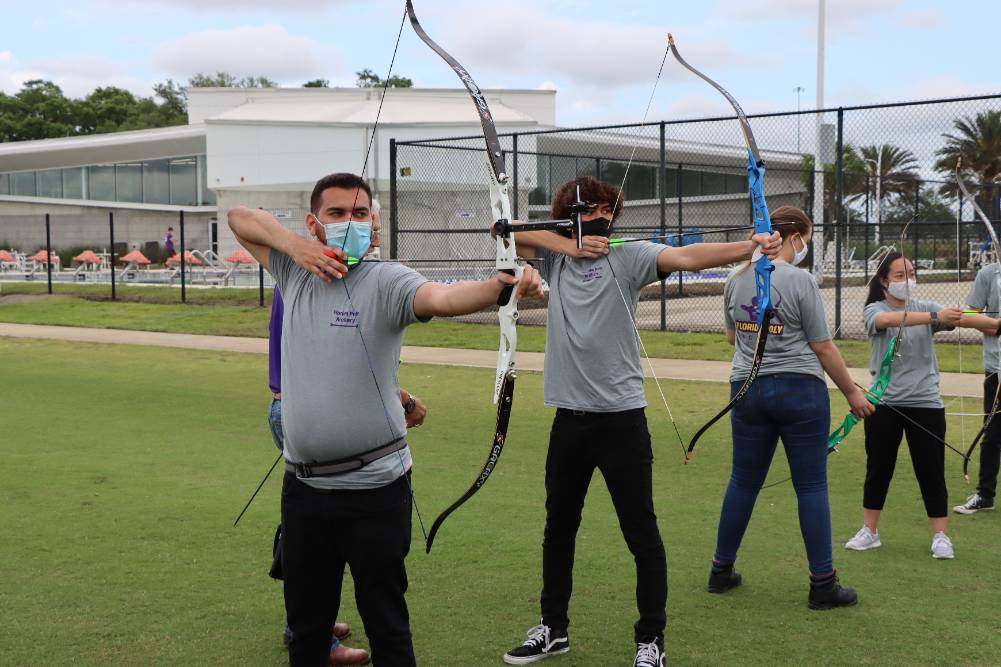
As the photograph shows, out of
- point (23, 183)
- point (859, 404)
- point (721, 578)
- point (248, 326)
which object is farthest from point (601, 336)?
point (23, 183)

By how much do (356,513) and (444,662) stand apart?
1279 mm

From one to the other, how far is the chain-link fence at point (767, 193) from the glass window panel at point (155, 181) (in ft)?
90.8

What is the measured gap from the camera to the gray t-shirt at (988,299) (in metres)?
7.24

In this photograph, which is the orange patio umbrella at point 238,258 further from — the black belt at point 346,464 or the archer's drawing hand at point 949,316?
the black belt at point 346,464

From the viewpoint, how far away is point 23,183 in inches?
2103

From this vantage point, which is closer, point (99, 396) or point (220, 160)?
point (99, 396)

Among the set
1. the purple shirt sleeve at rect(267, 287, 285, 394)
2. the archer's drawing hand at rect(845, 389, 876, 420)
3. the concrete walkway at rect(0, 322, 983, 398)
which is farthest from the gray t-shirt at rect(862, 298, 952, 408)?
the concrete walkway at rect(0, 322, 983, 398)

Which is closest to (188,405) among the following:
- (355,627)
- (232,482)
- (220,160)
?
(232,482)

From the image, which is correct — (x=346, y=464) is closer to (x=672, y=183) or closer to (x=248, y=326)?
(x=248, y=326)

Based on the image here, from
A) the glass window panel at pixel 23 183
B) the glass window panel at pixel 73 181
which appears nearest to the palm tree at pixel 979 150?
the glass window panel at pixel 73 181

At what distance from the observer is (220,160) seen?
3931 cm

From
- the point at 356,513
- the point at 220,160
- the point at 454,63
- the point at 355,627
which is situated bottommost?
the point at 355,627

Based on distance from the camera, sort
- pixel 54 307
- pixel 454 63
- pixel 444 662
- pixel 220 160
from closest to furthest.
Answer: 1. pixel 454 63
2. pixel 444 662
3. pixel 54 307
4. pixel 220 160

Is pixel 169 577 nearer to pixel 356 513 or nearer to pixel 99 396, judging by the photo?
pixel 356 513
